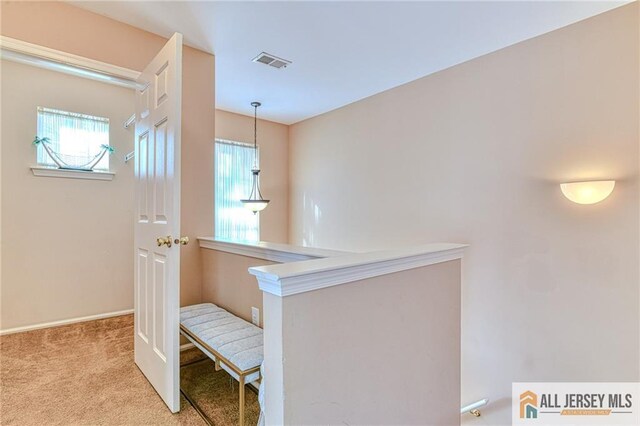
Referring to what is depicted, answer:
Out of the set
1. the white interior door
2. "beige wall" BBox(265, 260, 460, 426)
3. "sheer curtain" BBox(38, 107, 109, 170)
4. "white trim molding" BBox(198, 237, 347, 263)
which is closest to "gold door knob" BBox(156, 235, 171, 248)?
the white interior door

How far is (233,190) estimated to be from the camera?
446 centimetres

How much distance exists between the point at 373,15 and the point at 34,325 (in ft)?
12.6

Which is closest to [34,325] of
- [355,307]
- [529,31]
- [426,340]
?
[355,307]

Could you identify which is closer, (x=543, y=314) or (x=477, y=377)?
(x=543, y=314)

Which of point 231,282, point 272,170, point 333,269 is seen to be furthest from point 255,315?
point 272,170

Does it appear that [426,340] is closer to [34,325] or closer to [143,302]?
[143,302]

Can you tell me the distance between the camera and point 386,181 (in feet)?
12.1

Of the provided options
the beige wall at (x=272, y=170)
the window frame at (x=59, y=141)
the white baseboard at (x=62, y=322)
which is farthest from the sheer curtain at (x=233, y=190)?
the white baseboard at (x=62, y=322)

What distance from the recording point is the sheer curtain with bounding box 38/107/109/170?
2.83 m

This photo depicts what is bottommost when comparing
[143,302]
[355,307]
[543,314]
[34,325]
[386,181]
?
[34,325]

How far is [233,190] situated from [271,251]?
9.05 ft

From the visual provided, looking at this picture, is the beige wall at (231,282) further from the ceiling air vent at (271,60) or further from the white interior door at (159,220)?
the ceiling air vent at (271,60)

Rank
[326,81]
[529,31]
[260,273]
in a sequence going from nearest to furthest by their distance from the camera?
[260,273]
[529,31]
[326,81]

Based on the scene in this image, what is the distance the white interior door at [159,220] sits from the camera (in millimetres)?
1672
